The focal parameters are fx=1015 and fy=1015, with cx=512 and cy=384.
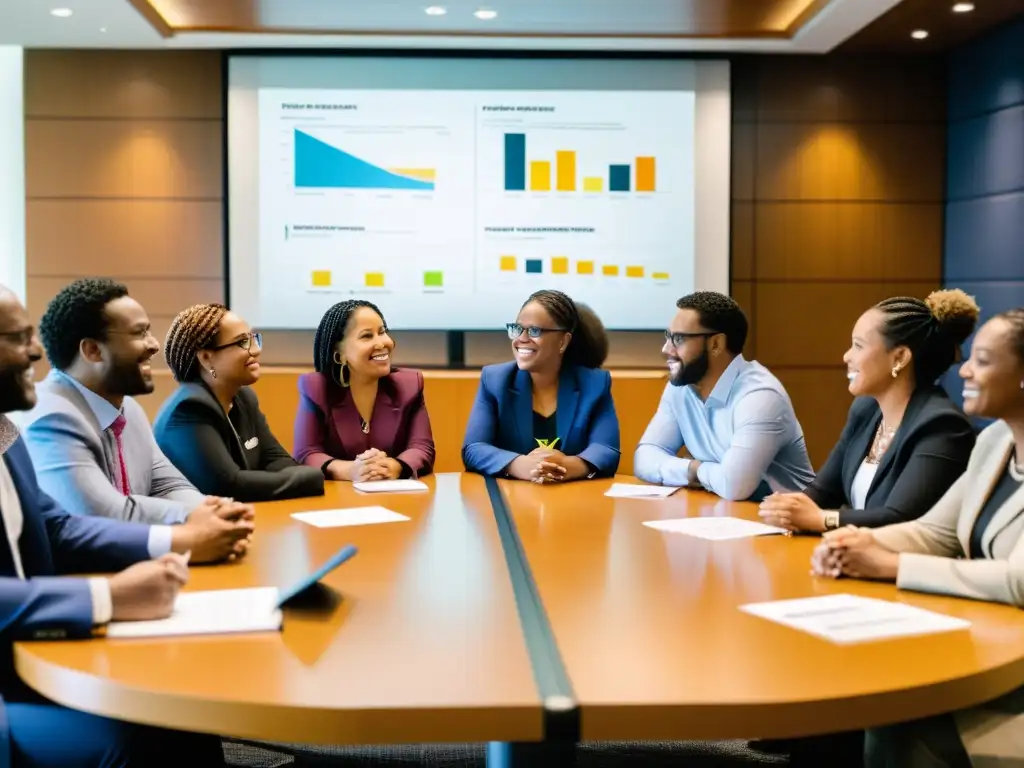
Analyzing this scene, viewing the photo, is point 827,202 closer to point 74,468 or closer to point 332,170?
point 332,170

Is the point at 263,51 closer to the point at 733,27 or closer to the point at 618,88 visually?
the point at 618,88

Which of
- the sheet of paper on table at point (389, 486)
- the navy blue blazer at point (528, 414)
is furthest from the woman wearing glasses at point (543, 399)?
the sheet of paper on table at point (389, 486)

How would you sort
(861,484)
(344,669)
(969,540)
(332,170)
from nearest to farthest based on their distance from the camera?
1. (344,669)
2. (969,540)
3. (861,484)
4. (332,170)

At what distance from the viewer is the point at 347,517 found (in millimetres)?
2703

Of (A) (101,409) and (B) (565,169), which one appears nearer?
(A) (101,409)

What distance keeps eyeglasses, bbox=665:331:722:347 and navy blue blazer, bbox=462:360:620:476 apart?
1.42 feet

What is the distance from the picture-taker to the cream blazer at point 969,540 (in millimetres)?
1845

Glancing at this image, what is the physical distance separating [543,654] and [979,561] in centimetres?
89

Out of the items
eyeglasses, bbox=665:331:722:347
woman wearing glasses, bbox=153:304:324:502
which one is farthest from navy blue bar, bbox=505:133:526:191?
woman wearing glasses, bbox=153:304:324:502

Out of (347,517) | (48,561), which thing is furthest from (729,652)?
(347,517)

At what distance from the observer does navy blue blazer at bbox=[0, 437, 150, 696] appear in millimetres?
1644

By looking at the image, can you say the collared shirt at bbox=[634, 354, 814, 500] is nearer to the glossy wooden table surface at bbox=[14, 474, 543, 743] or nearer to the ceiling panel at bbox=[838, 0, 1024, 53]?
the glossy wooden table surface at bbox=[14, 474, 543, 743]

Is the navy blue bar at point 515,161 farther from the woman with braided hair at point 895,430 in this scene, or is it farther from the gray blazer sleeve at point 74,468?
the gray blazer sleeve at point 74,468

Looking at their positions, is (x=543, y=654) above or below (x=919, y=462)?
below
